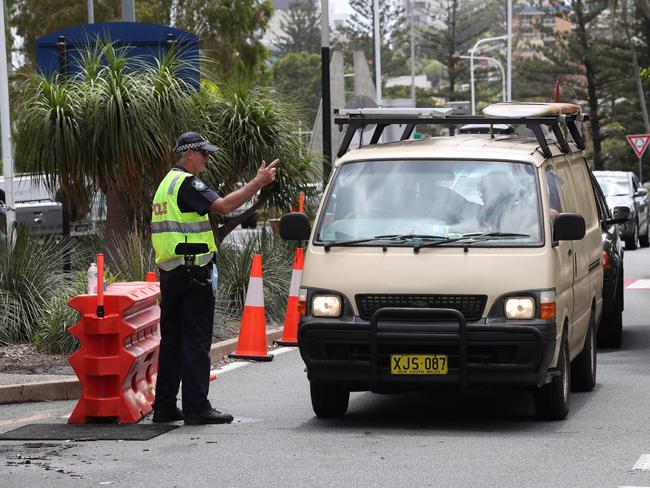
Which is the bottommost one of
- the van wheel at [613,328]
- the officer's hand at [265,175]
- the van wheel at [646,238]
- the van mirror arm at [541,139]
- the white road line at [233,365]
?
the van wheel at [646,238]

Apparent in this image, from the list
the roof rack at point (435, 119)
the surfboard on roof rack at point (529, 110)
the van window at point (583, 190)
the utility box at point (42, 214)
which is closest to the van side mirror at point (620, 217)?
the van window at point (583, 190)

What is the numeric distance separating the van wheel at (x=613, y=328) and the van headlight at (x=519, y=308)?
194 inches

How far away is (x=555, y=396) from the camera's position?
9.34m

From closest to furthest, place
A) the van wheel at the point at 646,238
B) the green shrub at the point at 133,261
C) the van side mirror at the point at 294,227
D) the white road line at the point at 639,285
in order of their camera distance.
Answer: the van side mirror at the point at 294,227 → the green shrub at the point at 133,261 → the white road line at the point at 639,285 → the van wheel at the point at 646,238

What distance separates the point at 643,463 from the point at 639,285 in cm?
1402

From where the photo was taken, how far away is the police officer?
933 cm

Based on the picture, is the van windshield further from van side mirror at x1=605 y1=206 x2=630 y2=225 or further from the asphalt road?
van side mirror at x1=605 y1=206 x2=630 y2=225

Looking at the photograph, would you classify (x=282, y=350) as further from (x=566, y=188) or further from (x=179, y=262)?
(x=179, y=262)

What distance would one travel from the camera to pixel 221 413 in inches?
379

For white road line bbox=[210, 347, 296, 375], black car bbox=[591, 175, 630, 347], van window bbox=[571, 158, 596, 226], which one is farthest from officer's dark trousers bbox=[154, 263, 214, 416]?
black car bbox=[591, 175, 630, 347]

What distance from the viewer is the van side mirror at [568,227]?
9.27 meters

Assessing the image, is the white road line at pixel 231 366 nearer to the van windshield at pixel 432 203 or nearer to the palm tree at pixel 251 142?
the van windshield at pixel 432 203

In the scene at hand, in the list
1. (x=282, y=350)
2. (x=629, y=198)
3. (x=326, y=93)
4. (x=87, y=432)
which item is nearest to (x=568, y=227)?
(x=87, y=432)

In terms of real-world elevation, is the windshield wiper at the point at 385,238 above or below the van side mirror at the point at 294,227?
below
